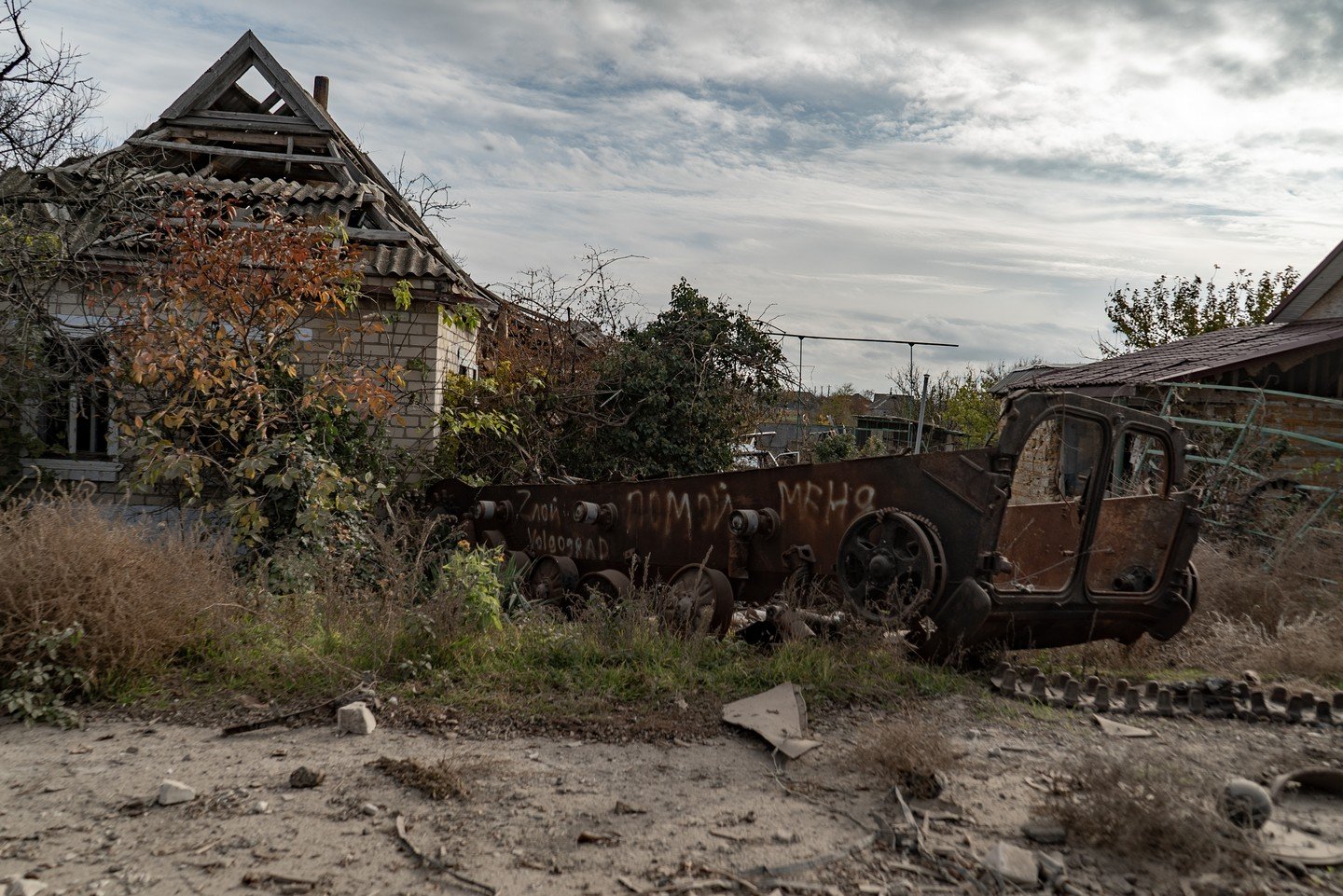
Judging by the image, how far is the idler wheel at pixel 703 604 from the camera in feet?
22.7

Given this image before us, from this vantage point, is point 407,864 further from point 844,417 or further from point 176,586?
point 844,417

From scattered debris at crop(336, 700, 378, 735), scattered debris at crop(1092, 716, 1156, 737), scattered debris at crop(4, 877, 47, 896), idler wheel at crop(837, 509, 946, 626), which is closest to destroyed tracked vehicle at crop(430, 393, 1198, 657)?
idler wheel at crop(837, 509, 946, 626)

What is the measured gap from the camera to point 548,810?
165 inches

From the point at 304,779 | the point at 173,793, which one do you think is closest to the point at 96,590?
the point at 173,793

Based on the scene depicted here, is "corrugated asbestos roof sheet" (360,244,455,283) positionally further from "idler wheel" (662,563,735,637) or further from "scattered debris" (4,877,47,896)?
"scattered debris" (4,877,47,896)

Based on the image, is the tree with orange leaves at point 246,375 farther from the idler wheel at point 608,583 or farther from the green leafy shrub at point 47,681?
the green leafy shrub at point 47,681

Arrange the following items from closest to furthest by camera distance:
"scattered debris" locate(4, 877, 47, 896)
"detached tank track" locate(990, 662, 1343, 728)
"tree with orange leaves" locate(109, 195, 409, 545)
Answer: "scattered debris" locate(4, 877, 47, 896), "detached tank track" locate(990, 662, 1343, 728), "tree with orange leaves" locate(109, 195, 409, 545)

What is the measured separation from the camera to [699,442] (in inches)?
562

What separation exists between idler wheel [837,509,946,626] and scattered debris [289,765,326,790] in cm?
317

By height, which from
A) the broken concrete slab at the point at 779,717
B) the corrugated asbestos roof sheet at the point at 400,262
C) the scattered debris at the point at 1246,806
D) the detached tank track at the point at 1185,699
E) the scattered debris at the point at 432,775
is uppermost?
the corrugated asbestos roof sheet at the point at 400,262

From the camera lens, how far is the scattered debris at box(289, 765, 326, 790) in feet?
14.3

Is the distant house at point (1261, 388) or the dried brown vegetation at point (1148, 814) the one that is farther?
the distant house at point (1261, 388)

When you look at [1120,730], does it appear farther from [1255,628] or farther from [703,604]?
[703,604]

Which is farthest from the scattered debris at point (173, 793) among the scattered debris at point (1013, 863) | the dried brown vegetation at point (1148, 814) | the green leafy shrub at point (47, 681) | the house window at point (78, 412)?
the house window at point (78, 412)
